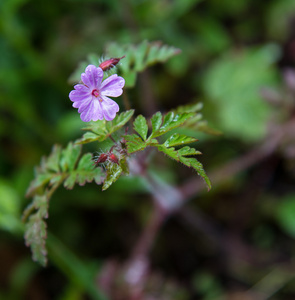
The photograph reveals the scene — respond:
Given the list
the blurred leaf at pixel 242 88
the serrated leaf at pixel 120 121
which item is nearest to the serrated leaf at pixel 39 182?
the serrated leaf at pixel 120 121

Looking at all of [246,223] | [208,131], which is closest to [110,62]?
[208,131]

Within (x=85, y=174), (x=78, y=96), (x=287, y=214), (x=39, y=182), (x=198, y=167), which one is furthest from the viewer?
(x=287, y=214)

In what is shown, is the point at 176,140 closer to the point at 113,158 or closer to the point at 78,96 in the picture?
the point at 113,158

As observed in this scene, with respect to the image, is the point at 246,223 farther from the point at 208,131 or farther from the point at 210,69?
the point at 208,131

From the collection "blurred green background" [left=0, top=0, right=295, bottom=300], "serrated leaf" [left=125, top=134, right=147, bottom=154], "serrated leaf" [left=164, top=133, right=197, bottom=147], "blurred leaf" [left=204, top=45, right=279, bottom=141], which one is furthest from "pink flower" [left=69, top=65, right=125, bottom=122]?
"blurred leaf" [left=204, top=45, right=279, bottom=141]

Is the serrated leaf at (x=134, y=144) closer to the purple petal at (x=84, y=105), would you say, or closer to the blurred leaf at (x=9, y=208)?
the purple petal at (x=84, y=105)

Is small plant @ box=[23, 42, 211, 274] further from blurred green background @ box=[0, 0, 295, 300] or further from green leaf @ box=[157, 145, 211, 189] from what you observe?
blurred green background @ box=[0, 0, 295, 300]

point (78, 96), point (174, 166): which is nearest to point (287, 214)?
point (174, 166)
